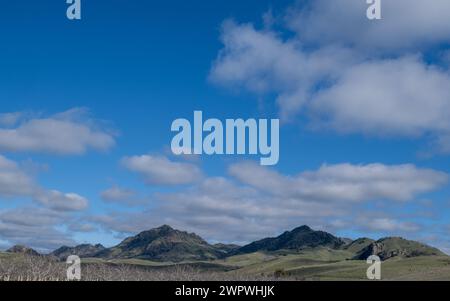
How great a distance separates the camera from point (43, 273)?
162 m
